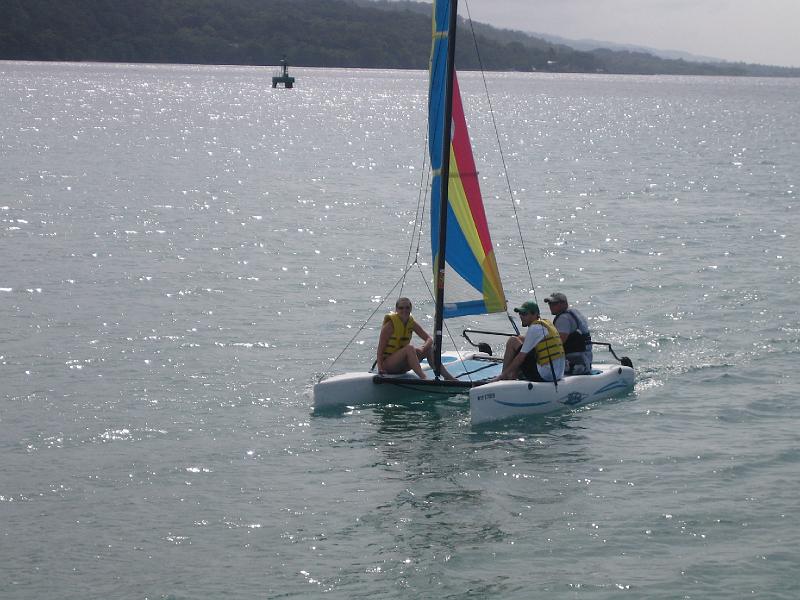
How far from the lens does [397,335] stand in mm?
16625

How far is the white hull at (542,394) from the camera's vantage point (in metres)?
15.9

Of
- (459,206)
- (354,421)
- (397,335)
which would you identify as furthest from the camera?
(459,206)

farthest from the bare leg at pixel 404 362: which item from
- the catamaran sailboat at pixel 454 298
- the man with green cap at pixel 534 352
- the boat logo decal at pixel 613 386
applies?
the boat logo decal at pixel 613 386

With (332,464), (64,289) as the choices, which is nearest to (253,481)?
(332,464)

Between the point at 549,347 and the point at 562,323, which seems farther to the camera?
the point at 562,323

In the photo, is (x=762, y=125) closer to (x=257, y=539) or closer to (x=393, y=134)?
→ (x=393, y=134)

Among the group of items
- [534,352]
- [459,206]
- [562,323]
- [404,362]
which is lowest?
[404,362]

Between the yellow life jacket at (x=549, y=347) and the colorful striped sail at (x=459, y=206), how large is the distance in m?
1.48

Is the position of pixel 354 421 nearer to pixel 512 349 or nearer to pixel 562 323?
pixel 512 349

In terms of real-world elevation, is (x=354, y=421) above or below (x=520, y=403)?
below

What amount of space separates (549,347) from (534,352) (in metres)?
0.23

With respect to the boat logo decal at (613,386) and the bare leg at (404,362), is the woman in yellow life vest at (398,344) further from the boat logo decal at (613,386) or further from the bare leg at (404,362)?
the boat logo decal at (613,386)

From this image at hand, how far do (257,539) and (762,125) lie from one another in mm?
105667

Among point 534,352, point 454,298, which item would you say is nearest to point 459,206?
point 454,298
